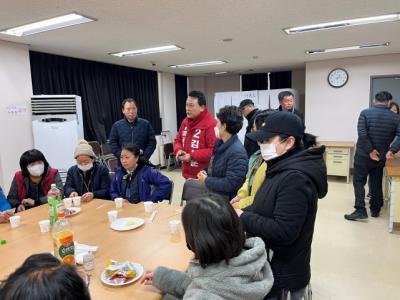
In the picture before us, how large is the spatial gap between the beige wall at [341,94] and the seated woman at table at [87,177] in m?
5.20

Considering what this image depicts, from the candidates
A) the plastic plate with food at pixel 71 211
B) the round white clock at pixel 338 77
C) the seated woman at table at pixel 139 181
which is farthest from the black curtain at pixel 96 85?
the round white clock at pixel 338 77

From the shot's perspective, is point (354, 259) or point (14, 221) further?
point (354, 259)

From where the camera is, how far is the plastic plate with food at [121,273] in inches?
49.1

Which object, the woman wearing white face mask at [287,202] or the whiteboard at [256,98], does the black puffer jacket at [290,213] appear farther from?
the whiteboard at [256,98]

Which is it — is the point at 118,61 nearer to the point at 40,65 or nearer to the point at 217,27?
the point at 40,65

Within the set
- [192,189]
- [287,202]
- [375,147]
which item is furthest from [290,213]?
[375,147]

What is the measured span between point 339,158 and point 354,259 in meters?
3.26

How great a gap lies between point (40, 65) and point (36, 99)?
2.63ft

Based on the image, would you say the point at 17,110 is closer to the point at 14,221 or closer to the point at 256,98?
the point at 14,221

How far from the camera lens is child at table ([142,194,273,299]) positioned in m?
1.01

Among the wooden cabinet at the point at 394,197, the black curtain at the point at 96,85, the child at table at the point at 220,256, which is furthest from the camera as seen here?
the black curtain at the point at 96,85

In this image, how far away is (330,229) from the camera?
140 inches

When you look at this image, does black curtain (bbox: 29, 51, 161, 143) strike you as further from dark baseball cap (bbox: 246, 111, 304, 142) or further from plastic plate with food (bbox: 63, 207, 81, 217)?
dark baseball cap (bbox: 246, 111, 304, 142)

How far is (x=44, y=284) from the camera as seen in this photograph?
620 millimetres
